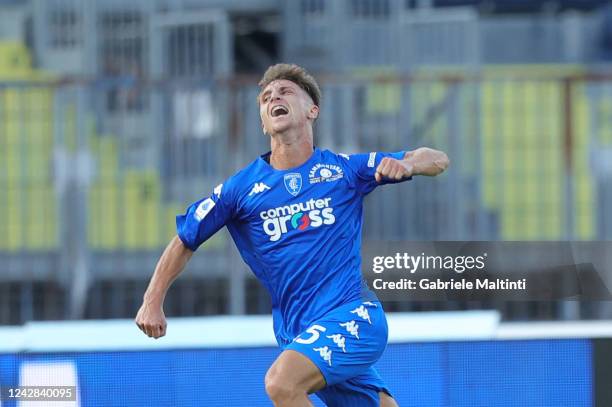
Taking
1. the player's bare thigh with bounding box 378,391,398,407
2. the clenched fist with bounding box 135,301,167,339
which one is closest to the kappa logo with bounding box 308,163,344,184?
the clenched fist with bounding box 135,301,167,339

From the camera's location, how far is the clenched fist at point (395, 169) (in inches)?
199

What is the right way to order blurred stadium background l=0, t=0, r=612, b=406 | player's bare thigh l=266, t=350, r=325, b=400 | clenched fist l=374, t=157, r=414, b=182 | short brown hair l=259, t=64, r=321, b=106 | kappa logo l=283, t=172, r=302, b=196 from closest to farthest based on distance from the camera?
1. player's bare thigh l=266, t=350, r=325, b=400
2. clenched fist l=374, t=157, r=414, b=182
3. kappa logo l=283, t=172, r=302, b=196
4. short brown hair l=259, t=64, r=321, b=106
5. blurred stadium background l=0, t=0, r=612, b=406

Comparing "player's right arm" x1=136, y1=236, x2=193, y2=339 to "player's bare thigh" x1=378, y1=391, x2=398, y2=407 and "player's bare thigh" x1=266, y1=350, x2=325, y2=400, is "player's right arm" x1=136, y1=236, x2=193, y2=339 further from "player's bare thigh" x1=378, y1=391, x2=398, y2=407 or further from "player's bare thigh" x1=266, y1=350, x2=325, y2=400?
"player's bare thigh" x1=378, y1=391, x2=398, y2=407

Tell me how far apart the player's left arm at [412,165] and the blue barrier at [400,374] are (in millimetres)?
1826

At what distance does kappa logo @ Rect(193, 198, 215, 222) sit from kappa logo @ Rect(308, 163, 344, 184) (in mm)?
415

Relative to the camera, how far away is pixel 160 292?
5359 mm

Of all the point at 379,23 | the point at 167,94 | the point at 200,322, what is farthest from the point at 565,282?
the point at 379,23

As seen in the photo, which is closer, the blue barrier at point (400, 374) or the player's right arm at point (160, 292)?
the player's right arm at point (160, 292)

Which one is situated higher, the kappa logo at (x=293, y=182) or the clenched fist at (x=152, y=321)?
the kappa logo at (x=293, y=182)

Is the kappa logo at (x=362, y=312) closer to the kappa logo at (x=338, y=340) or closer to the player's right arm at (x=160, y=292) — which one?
the kappa logo at (x=338, y=340)

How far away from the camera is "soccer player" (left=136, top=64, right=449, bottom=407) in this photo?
5.18 meters

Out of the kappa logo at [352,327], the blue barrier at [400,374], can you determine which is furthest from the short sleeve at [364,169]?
the blue barrier at [400,374]

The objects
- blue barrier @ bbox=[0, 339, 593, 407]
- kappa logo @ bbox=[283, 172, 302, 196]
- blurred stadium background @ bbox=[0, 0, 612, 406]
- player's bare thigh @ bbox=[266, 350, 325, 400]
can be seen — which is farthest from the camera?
blurred stadium background @ bbox=[0, 0, 612, 406]

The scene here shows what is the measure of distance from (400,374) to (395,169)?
1.98 m
